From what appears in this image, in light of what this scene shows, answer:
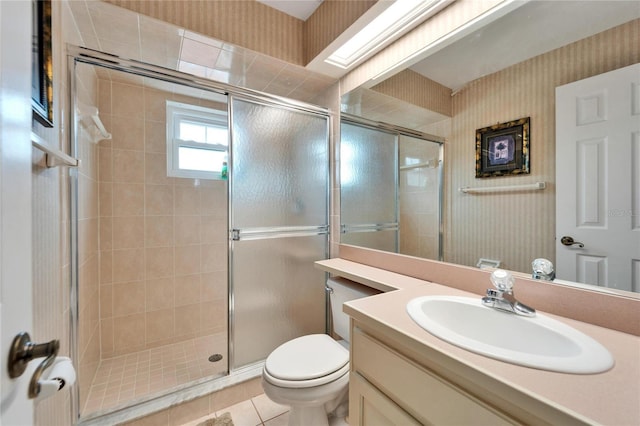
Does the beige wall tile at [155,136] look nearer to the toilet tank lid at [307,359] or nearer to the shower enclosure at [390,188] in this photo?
the shower enclosure at [390,188]

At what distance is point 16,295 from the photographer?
410 millimetres

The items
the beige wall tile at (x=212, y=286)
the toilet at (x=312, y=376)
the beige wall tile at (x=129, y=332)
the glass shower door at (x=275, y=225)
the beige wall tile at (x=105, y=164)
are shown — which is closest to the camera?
the toilet at (x=312, y=376)

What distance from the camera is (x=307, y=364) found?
1.25 meters

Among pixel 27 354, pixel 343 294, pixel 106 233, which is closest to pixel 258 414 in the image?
pixel 343 294

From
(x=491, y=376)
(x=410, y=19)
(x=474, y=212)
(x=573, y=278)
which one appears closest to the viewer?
(x=491, y=376)

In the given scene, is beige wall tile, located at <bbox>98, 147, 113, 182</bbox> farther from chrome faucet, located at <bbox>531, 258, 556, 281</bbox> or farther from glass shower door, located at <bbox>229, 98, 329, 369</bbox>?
chrome faucet, located at <bbox>531, 258, 556, 281</bbox>

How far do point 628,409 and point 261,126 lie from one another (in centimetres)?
186

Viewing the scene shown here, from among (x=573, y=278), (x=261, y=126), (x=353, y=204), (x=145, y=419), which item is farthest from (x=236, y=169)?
(x=573, y=278)

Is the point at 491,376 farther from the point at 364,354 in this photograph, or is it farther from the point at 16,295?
the point at 16,295

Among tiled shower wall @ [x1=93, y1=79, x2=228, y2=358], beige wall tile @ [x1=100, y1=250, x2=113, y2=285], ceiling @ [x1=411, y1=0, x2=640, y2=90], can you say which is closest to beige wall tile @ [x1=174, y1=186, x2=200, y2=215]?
tiled shower wall @ [x1=93, y1=79, x2=228, y2=358]

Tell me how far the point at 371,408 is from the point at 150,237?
2.10 metres

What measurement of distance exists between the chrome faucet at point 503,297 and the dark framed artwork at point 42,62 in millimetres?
1624

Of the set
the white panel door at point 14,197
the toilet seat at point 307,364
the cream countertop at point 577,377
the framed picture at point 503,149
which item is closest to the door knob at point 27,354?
the white panel door at point 14,197

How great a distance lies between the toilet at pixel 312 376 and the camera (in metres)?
1.15
